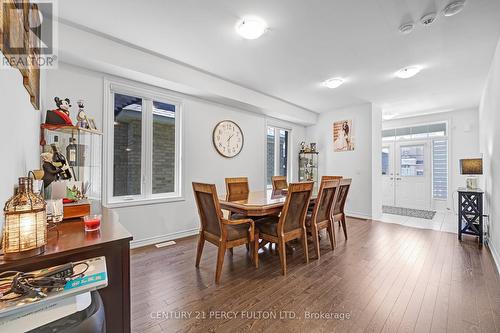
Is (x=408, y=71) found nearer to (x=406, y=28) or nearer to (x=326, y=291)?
(x=406, y=28)

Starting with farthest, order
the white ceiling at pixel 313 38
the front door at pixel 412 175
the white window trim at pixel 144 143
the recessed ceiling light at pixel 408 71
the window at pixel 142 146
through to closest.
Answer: the front door at pixel 412 175, the recessed ceiling light at pixel 408 71, the window at pixel 142 146, the white window trim at pixel 144 143, the white ceiling at pixel 313 38

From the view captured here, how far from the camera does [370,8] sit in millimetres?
2021

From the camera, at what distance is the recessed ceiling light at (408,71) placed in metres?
3.19

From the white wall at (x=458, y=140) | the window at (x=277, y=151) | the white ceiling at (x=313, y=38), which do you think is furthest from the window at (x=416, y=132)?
the window at (x=277, y=151)

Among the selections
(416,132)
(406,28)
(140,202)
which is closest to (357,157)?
(416,132)

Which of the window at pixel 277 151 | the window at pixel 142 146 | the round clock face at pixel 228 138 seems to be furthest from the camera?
the window at pixel 277 151

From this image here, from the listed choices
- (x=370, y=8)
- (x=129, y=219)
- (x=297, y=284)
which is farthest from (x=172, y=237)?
(x=370, y=8)

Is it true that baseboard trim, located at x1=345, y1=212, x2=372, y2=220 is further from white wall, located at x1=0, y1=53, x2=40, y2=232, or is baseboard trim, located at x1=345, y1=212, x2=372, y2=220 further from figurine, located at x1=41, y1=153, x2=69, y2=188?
white wall, located at x1=0, y1=53, x2=40, y2=232

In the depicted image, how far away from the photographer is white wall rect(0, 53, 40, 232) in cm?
94

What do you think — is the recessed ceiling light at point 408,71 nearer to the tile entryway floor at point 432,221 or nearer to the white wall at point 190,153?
the white wall at point 190,153

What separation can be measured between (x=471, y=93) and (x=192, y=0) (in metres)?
5.32

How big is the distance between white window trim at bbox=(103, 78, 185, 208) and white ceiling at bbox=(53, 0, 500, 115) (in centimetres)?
68

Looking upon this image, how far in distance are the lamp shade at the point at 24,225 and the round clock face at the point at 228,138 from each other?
10.4 feet

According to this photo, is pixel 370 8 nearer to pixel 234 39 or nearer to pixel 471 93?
pixel 234 39
